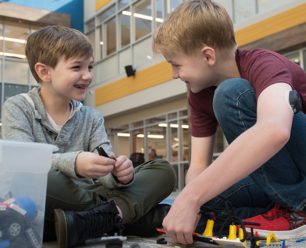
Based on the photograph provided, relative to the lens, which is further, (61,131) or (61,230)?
(61,131)

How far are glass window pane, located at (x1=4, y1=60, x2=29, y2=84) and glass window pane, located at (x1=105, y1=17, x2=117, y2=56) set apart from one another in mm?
2571

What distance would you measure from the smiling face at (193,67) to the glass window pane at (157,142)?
6.80 metres

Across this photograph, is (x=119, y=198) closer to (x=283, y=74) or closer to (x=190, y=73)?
(x=190, y=73)

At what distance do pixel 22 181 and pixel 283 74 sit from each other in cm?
84

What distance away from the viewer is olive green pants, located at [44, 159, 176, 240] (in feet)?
3.81

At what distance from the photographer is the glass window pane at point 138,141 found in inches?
347

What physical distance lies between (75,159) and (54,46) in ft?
2.25

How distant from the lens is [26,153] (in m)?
0.85

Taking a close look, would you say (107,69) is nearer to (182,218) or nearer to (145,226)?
(145,226)

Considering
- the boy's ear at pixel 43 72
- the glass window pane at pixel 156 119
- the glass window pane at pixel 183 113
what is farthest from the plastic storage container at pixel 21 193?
the glass window pane at pixel 156 119

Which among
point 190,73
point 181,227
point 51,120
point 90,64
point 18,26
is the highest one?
point 18,26

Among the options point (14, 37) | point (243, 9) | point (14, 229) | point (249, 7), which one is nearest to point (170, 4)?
point (243, 9)

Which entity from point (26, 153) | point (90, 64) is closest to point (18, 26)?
point (90, 64)

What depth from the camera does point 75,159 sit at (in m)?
1.17
